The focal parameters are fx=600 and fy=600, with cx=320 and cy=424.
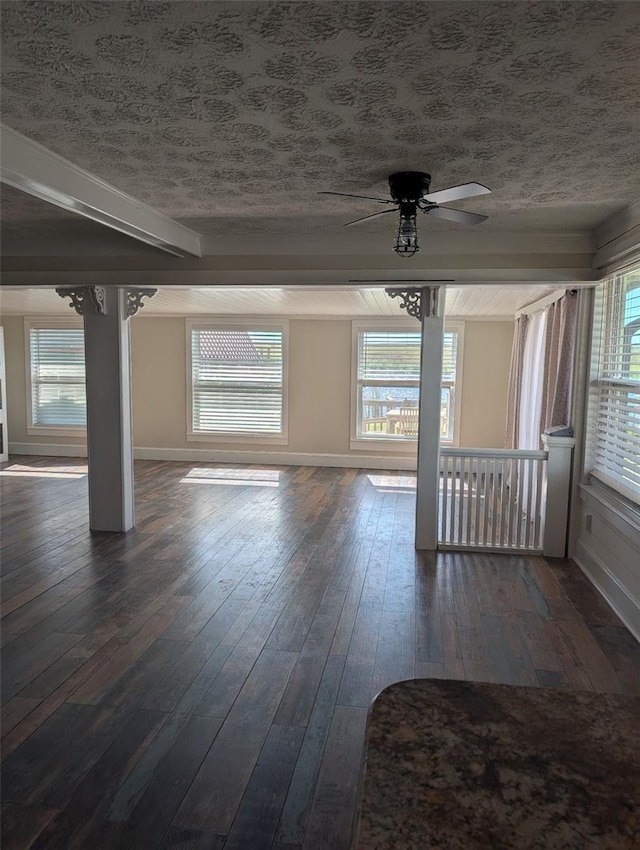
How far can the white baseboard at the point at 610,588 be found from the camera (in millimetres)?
3475

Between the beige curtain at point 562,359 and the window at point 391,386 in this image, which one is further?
the window at point 391,386

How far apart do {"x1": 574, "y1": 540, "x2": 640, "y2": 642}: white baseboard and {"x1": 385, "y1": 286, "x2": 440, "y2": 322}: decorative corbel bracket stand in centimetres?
215

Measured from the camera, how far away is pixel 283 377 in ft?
28.9

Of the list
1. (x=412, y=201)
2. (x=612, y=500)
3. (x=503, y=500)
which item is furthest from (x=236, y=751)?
(x=503, y=500)

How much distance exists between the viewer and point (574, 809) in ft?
2.64

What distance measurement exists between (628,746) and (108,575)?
3.89 m

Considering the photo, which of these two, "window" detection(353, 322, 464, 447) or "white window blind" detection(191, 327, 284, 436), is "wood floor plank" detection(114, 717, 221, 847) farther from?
"white window blind" detection(191, 327, 284, 436)

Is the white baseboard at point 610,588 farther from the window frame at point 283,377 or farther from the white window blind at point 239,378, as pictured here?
the white window blind at point 239,378

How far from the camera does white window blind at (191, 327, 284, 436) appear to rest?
889cm

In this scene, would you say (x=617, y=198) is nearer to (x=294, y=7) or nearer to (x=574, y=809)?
(x=294, y=7)

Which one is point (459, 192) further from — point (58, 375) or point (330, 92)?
point (58, 375)

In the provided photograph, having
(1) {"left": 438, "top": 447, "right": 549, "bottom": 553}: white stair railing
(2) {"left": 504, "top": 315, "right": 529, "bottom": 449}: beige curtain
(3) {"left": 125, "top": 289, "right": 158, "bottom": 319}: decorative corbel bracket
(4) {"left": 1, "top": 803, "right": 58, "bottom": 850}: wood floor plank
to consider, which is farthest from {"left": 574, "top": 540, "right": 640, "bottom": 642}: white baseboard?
(3) {"left": 125, "top": 289, "right": 158, "bottom": 319}: decorative corbel bracket

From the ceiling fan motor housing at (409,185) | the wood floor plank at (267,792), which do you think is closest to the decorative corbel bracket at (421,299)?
the ceiling fan motor housing at (409,185)

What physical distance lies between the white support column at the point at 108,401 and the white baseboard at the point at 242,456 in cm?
353
